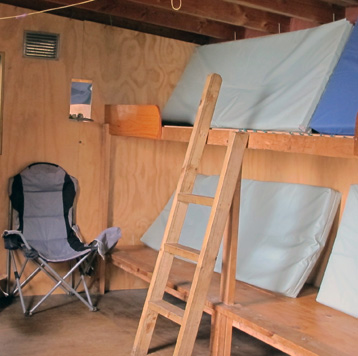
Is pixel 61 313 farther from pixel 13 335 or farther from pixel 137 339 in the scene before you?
pixel 137 339

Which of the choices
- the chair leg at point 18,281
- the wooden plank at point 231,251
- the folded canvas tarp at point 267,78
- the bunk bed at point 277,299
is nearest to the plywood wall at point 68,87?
the chair leg at point 18,281

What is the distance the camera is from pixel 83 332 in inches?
153

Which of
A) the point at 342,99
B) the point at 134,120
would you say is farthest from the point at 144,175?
the point at 342,99

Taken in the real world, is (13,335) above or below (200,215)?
below

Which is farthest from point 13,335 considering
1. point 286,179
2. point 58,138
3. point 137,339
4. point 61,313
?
point 286,179

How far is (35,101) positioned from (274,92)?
72.9 inches

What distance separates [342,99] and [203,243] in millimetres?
1060

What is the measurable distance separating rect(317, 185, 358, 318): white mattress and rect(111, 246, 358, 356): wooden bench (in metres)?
0.06

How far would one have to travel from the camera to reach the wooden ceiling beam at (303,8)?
3.94 m

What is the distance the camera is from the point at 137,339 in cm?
342

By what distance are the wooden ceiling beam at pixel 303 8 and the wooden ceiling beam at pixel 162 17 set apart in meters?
0.77

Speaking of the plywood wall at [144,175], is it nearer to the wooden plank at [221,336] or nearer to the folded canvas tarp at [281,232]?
the folded canvas tarp at [281,232]

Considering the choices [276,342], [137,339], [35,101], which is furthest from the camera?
[35,101]

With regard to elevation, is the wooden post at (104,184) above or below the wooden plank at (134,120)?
below
